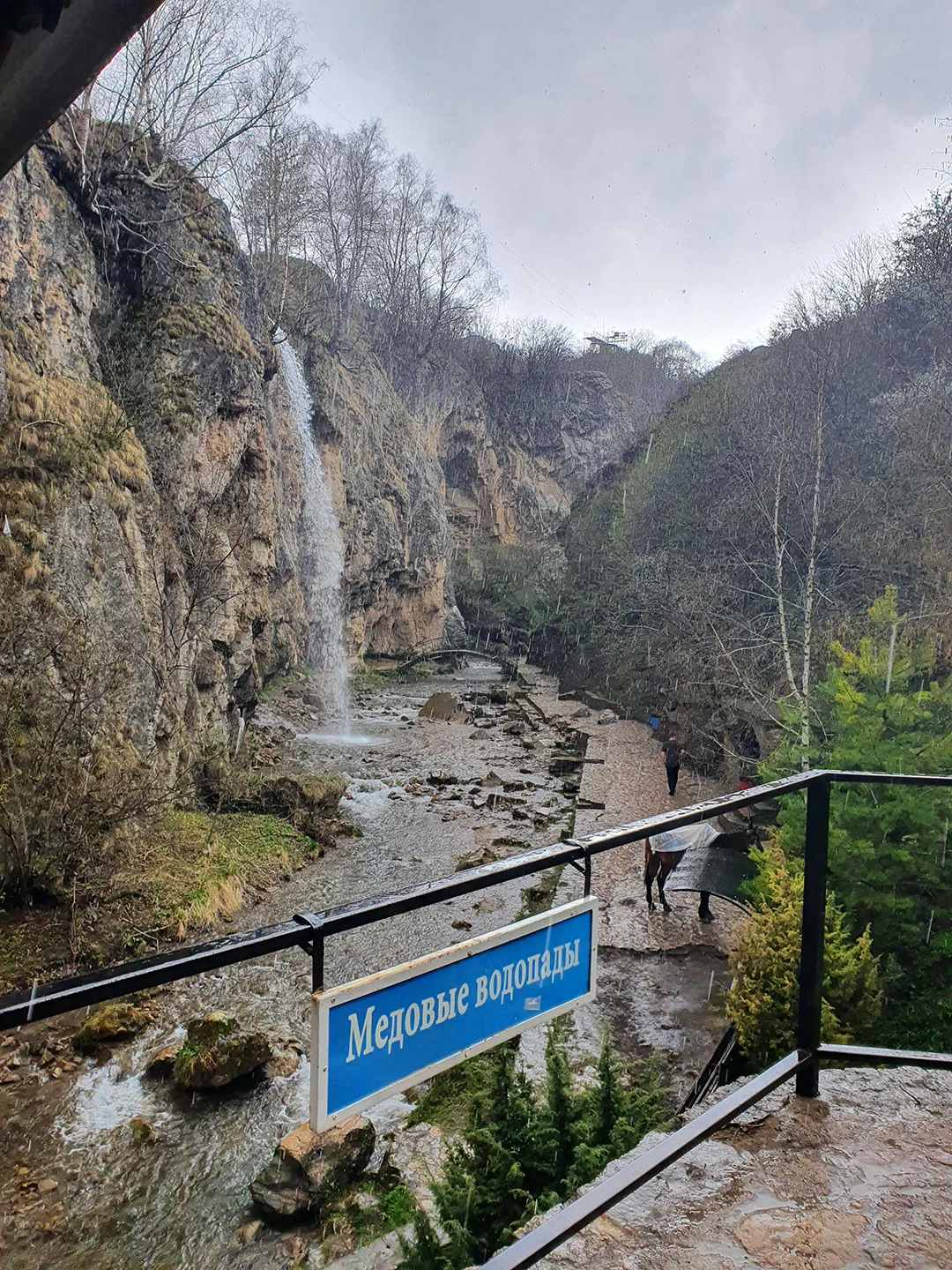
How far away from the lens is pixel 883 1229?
188 cm

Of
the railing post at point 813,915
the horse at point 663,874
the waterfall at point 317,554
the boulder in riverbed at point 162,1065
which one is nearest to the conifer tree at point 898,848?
the horse at point 663,874

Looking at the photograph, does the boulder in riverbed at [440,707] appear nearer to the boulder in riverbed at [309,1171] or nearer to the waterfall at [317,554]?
the waterfall at [317,554]

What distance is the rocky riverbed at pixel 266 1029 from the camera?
484cm

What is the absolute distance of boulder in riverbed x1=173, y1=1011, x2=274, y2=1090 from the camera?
20.2 ft

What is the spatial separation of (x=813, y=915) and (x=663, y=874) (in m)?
7.42

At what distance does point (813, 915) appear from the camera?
2.25 m

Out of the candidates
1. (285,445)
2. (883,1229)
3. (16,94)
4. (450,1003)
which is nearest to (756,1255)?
(883,1229)

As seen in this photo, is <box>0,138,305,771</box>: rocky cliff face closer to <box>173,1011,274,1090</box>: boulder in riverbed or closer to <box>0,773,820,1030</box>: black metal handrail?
<box>173,1011,274,1090</box>: boulder in riverbed

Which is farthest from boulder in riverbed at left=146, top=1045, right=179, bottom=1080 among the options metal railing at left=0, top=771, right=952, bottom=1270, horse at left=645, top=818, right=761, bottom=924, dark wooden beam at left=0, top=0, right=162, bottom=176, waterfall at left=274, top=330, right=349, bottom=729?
waterfall at left=274, top=330, right=349, bottom=729

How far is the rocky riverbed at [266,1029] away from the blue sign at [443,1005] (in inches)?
179

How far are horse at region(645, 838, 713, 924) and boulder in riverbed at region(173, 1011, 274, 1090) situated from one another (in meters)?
4.75

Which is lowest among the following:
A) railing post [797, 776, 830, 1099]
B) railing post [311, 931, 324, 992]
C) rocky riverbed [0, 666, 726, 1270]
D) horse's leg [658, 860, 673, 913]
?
rocky riverbed [0, 666, 726, 1270]

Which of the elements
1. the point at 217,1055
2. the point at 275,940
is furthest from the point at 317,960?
the point at 217,1055

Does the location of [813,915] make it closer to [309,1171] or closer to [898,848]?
[309,1171]
